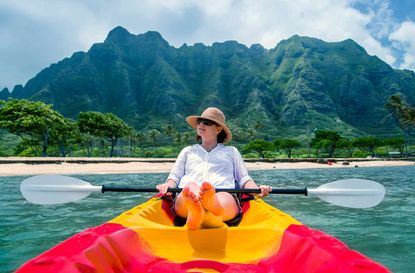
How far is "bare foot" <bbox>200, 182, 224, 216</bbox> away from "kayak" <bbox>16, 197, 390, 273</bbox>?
0.32 metres

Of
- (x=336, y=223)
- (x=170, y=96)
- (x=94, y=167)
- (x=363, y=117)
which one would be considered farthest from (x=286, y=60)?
(x=336, y=223)

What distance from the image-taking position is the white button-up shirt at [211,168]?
3939 millimetres

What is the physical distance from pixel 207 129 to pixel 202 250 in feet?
4.72

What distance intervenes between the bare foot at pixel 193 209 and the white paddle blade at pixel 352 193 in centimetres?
170

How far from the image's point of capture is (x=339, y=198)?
4.21m

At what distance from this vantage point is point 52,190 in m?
4.32

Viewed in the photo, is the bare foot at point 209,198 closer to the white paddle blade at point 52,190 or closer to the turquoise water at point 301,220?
the white paddle blade at point 52,190

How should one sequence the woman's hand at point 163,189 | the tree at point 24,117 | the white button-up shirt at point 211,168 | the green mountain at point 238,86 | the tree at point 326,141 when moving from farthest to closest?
the green mountain at point 238,86 < the tree at point 326,141 < the tree at point 24,117 < the white button-up shirt at point 211,168 < the woman's hand at point 163,189

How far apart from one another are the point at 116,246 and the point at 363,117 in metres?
164

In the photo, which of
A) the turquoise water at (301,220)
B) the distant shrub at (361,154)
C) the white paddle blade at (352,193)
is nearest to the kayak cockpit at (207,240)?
the white paddle blade at (352,193)

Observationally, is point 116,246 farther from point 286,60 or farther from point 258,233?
point 286,60

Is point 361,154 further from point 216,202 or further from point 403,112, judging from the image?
point 216,202

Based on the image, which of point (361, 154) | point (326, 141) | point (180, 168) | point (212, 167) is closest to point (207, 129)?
point (212, 167)

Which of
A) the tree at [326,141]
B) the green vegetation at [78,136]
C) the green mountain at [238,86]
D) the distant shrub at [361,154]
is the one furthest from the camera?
the green mountain at [238,86]
